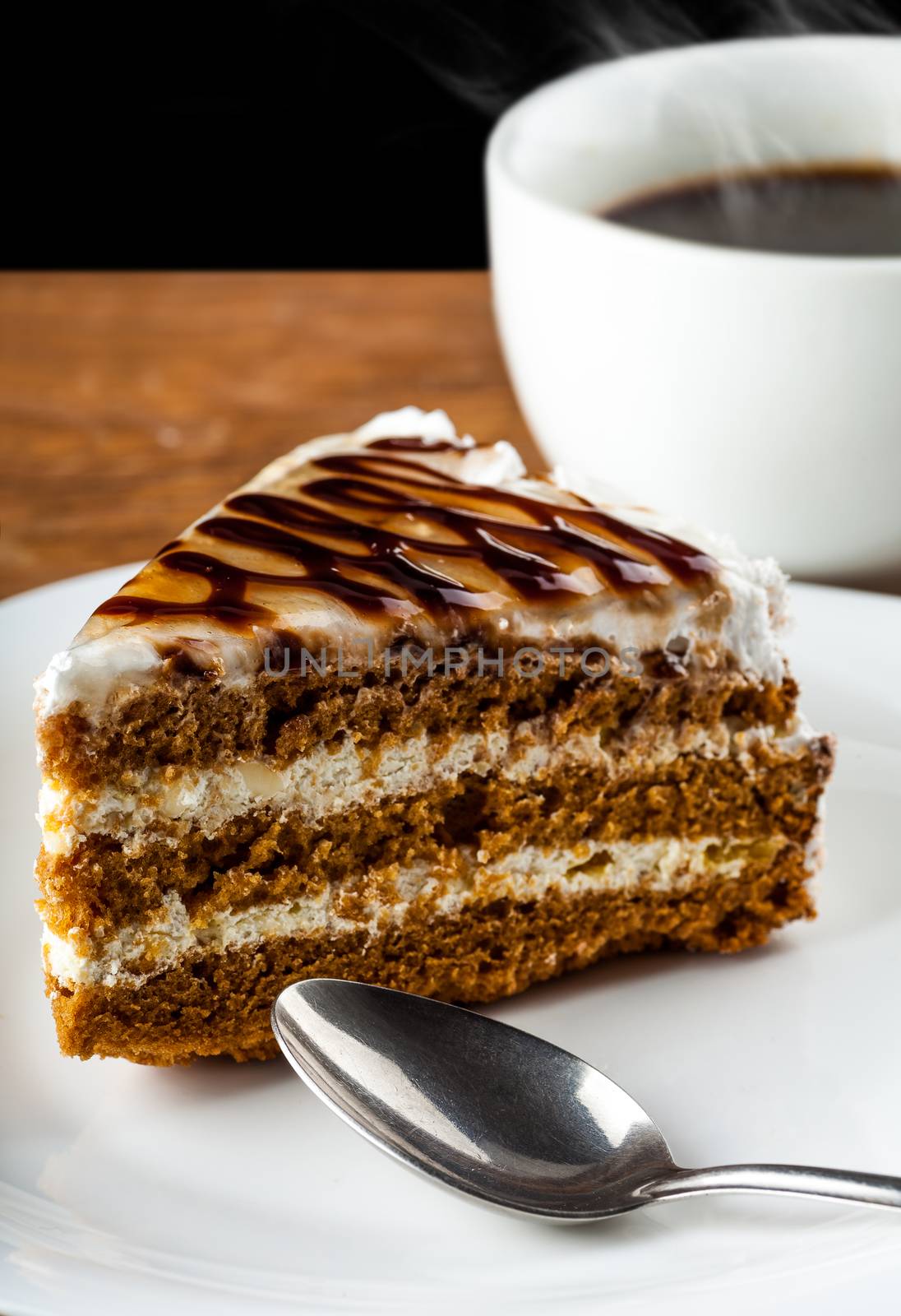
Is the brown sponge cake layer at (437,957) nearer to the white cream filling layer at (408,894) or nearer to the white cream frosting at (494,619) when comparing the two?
the white cream filling layer at (408,894)

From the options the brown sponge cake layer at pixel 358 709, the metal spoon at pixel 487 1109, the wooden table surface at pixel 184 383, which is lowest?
the wooden table surface at pixel 184 383

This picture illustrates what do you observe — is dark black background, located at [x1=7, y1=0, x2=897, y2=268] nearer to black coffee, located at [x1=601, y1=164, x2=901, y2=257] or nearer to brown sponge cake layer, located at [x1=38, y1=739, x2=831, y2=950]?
black coffee, located at [x1=601, y1=164, x2=901, y2=257]

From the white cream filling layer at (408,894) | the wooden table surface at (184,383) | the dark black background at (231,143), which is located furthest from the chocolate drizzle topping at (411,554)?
the dark black background at (231,143)

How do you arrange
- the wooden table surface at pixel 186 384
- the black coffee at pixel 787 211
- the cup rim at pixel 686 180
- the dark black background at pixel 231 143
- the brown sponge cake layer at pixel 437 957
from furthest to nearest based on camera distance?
the dark black background at pixel 231 143
the wooden table surface at pixel 186 384
the black coffee at pixel 787 211
the cup rim at pixel 686 180
the brown sponge cake layer at pixel 437 957

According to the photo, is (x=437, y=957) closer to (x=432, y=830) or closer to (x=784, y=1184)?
(x=432, y=830)

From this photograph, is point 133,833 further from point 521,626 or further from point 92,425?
point 92,425

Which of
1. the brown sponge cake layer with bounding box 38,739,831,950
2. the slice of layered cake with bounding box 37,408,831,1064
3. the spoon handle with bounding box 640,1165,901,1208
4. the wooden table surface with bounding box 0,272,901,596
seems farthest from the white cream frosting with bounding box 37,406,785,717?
the wooden table surface with bounding box 0,272,901,596
